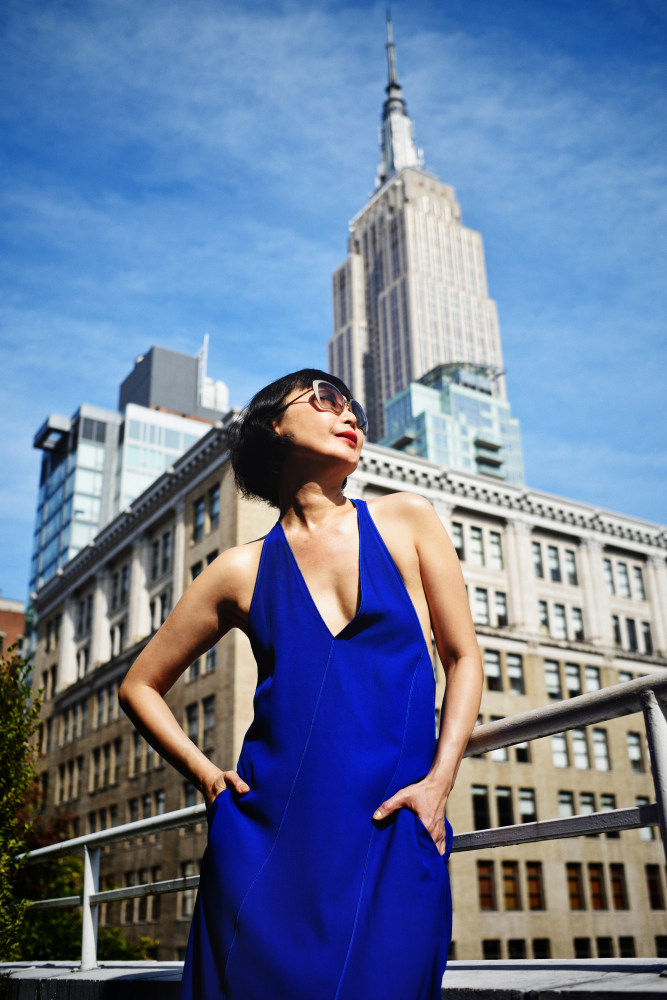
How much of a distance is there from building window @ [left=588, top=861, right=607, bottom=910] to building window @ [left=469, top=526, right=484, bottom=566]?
16.5 meters

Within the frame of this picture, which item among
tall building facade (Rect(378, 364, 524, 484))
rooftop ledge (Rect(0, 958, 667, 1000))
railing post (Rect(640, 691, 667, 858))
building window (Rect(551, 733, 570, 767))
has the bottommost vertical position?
rooftop ledge (Rect(0, 958, 667, 1000))

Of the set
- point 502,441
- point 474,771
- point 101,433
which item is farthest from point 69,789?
point 502,441

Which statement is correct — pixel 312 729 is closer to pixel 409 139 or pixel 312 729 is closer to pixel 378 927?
pixel 378 927

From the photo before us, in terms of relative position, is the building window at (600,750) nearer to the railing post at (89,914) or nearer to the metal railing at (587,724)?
the railing post at (89,914)

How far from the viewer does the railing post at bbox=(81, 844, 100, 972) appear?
4730 mm

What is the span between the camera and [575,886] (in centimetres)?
4406

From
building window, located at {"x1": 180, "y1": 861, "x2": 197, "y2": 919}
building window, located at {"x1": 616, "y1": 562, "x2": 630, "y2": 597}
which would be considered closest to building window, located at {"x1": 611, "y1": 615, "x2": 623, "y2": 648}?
building window, located at {"x1": 616, "y1": 562, "x2": 630, "y2": 597}

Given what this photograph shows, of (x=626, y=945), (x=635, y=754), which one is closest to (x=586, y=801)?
(x=635, y=754)

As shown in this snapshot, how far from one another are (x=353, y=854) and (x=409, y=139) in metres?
197

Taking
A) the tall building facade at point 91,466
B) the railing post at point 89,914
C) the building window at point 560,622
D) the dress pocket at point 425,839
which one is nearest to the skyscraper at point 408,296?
the tall building facade at point 91,466

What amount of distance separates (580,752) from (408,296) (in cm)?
10683

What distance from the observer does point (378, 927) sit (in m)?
2.10

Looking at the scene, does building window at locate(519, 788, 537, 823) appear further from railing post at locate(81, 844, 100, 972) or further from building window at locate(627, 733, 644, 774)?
railing post at locate(81, 844, 100, 972)

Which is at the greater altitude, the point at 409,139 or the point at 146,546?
the point at 409,139
